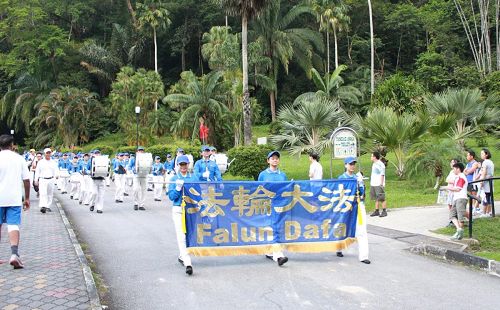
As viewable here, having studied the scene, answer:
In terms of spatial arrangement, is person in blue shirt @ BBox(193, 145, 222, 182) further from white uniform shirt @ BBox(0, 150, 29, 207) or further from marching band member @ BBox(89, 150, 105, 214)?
marching band member @ BBox(89, 150, 105, 214)

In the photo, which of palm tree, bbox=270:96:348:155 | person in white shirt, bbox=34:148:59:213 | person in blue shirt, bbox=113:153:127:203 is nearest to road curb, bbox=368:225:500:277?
palm tree, bbox=270:96:348:155

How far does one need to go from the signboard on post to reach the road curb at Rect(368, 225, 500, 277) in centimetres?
323

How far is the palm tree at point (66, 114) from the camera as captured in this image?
48.8m

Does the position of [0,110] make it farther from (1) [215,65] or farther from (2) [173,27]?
(1) [215,65]

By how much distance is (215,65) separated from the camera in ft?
146

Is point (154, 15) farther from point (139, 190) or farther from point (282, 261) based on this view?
point (282, 261)

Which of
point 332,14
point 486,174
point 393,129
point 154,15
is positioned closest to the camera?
point 486,174

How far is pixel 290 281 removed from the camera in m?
7.06

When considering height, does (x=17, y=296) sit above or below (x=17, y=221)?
below

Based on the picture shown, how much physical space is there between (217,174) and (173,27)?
50.4m

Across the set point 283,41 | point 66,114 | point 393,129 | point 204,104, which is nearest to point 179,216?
point 393,129

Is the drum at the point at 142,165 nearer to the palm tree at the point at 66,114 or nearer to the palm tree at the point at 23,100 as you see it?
the palm tree at the point at 66,114

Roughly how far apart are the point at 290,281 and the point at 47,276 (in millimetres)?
3354

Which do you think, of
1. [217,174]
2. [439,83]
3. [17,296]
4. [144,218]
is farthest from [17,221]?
[439,83]
